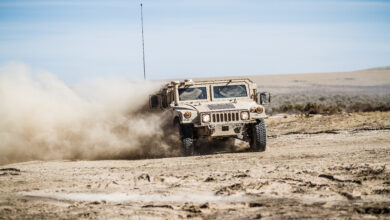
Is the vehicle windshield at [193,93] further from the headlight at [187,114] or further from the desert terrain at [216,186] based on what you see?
the desert terrain at [216,186]

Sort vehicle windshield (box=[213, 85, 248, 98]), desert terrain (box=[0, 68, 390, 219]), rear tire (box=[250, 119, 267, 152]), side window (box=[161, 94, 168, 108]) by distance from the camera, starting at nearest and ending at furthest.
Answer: desert terrain (box=[0, 68, 390, 219]), rear tire (box=[250, 119, 267, 152]), vehicle windshield (box=[213, 85, 248, 98]), side window (box=[161, 94, 168, 108])

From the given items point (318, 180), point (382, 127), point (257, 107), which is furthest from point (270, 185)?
point (382, 127)

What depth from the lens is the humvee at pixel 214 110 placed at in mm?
10758

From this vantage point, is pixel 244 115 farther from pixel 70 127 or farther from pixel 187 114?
pixel 70 127

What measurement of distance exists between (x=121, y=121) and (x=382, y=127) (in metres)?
7.91

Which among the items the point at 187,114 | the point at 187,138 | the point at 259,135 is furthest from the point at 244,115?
the point at 187,138

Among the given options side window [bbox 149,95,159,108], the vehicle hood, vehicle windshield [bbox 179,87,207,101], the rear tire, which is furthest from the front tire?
the rear tire

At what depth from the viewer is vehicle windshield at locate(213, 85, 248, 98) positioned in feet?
38.8

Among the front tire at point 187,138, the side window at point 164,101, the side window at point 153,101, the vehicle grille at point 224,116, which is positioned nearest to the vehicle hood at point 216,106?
the vehicle grille at point 224,116

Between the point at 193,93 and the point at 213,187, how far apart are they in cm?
489

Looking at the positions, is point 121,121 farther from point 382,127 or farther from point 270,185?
point 382,127

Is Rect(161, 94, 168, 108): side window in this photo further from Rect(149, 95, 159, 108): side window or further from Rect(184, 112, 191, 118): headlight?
Rect(184, 112, 191, 118): headlight

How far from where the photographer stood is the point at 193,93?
38.5 feet

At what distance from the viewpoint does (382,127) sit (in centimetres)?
1515
